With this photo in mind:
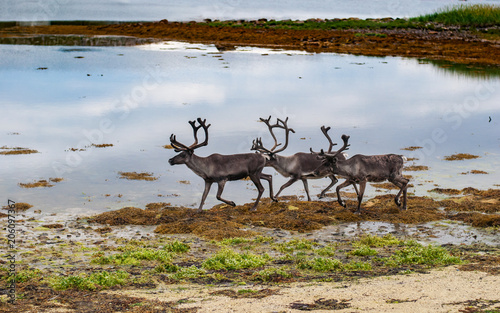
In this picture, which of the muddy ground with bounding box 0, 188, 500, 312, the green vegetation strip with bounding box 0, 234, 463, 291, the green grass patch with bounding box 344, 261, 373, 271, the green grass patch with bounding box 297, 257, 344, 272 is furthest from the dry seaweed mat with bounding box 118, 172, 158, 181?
the green grass patch with bounding box 344, 261, 373, 271

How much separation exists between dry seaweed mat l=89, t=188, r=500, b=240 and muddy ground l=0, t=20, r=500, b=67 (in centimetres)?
3060

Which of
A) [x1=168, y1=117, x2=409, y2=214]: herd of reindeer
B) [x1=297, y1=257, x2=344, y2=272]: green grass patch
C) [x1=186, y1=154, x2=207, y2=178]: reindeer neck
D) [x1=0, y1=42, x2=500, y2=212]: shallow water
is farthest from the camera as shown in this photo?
[x1=0, y1=42, x2=500, y2=212]: shallow water

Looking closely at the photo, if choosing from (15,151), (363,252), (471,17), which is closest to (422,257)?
(363,252)

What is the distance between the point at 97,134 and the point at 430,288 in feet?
51.9

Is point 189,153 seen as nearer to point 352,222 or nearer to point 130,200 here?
point 130,200

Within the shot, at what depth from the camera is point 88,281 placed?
983 centimetres

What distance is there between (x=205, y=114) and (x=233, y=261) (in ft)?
53.3

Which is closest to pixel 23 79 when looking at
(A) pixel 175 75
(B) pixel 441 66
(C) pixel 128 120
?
(A) pixel 175 75

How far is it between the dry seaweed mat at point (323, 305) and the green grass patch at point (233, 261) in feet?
7.16

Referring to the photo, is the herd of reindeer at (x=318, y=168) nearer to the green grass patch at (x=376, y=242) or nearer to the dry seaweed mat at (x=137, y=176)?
the green grass patch at (x=376, y=242)

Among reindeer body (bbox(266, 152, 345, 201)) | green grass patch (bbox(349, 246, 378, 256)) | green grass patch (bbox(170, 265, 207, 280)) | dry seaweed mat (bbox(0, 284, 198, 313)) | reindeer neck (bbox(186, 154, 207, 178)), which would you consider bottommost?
green grass patch (bbox(349, 246, 378, 256))

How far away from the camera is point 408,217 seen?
14227 millimetres

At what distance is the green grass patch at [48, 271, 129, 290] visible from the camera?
9.72 metres

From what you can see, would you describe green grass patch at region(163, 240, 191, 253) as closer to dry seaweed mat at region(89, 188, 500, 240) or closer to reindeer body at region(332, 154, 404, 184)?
dry seaweed mat at region(89, 188, 500, 240)
